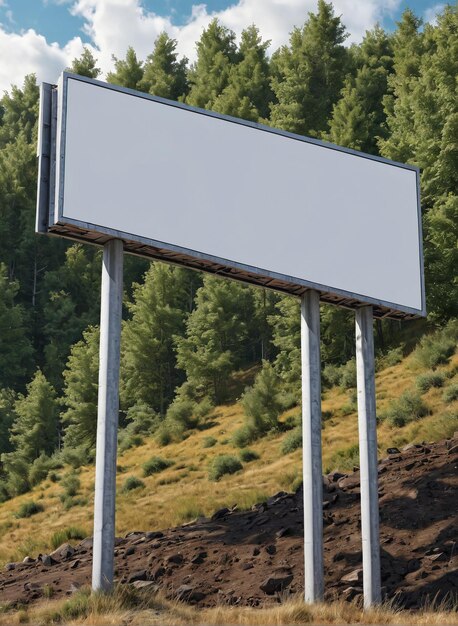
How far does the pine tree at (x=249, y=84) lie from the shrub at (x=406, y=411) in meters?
40.1

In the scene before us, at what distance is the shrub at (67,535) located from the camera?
25.0 metres

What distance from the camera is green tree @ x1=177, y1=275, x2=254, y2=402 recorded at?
4812 cm

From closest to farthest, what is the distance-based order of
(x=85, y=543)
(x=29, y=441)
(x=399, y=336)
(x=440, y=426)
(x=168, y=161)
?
1. (x=168, y=161)
2. (x=85, y=543)
3. (x=440, y=426)
4. (x=399, y=336)
5. (x=29, y=441)

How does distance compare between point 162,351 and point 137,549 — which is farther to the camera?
point 162,351

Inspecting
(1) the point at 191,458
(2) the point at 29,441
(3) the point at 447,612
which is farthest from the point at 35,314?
(3) the point at 447,612

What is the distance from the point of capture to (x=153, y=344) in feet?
166

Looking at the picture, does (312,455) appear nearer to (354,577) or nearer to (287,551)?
(354,577)

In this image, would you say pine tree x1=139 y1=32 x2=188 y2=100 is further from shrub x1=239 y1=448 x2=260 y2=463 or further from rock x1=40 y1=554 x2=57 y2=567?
rock x1=40 y1=554 x2=57 y2=567

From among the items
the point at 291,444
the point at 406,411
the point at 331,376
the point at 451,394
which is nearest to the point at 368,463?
the point at 451,394

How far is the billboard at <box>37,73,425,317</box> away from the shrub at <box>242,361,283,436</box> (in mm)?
20917

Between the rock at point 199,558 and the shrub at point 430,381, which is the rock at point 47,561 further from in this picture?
the shrub at point 430,381

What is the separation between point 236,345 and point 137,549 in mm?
33322

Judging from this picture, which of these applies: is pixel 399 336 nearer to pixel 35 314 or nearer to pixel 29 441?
pixel 29 441

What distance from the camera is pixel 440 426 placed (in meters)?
24.5
